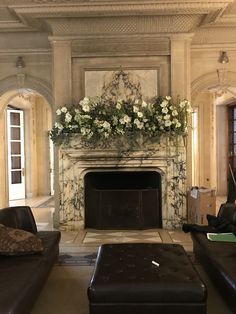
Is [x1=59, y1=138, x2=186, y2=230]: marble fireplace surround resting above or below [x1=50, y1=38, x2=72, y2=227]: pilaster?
below

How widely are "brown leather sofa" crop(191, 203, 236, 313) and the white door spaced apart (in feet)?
22.7

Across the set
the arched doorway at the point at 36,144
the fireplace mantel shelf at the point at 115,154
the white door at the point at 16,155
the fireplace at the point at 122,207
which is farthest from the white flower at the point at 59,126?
the white door at the point at 16,155

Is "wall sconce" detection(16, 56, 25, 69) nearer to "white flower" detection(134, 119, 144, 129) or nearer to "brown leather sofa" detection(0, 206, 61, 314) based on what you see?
"white flower" detection(134, 119, 144, 129)

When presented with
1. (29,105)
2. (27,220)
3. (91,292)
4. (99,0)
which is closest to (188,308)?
(91,292)

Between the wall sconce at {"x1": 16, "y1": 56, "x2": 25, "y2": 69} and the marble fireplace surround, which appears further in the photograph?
the wall sconce at {"x1": 16, "y1": 56, "x2": 25, "y2": 69}

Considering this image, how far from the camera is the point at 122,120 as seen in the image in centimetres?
560

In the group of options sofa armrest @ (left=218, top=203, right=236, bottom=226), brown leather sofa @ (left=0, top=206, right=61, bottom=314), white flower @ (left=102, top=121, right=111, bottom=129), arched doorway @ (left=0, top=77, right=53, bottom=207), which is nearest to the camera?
brown leather sofa @ (left=0, top=206, right=61, bottom=314)

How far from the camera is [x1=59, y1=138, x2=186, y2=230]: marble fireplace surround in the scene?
591 centimetres

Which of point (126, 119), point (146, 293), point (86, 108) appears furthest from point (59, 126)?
point (146, 293)

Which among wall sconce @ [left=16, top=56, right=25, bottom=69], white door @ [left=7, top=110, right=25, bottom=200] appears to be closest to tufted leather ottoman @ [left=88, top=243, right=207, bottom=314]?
wall sconce @ [left=16, top=56, right=25, bottom=69]

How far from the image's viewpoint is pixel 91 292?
256 cm

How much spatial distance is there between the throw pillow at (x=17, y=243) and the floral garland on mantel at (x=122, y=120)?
2.56 metres

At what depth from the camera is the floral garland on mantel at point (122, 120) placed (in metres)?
5.64

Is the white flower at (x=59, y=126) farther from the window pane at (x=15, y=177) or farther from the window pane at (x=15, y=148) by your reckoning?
the window pane at (x=15, y=177)
